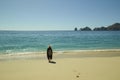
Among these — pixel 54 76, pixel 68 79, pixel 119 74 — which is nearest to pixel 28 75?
pixel 54 76

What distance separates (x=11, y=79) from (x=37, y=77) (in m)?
1.32

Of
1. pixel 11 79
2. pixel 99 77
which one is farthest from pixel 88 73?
pixel 11 79

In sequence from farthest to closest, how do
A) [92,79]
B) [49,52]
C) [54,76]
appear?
[49,52] < [54,76] < [92,79]

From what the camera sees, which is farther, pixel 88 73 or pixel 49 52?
pixel 49 52

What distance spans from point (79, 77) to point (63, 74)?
115cm

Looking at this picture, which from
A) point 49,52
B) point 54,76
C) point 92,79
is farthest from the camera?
point 49,52

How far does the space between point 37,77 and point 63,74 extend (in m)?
1.49

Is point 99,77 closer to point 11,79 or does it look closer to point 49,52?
point 11,79

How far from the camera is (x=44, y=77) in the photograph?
32.5 feet

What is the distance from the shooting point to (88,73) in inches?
418

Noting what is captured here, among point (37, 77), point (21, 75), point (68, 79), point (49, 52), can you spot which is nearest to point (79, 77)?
point (68, 79)

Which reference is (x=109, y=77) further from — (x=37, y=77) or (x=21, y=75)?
(x=21, y=75)

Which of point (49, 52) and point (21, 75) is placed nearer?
point (21, 75)

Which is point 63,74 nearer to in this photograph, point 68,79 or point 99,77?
point 68,79
